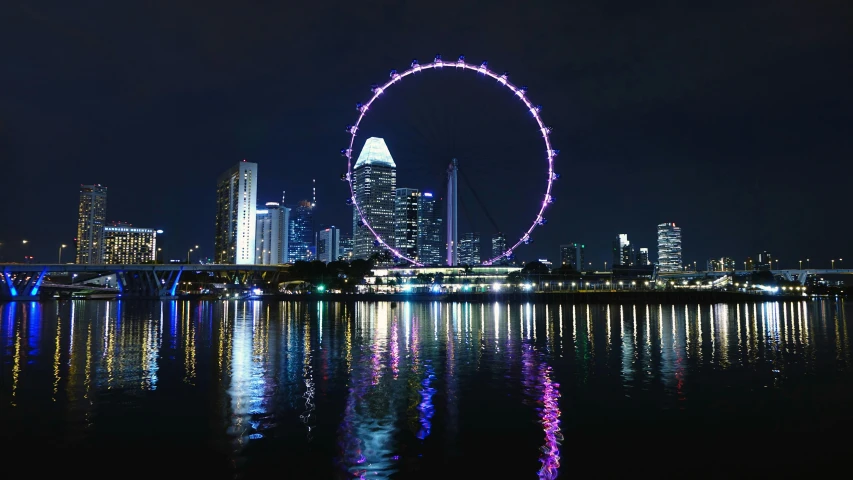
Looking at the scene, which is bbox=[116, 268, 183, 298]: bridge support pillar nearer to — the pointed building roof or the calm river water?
the pointed building roof

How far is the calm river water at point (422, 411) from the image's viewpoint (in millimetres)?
11945

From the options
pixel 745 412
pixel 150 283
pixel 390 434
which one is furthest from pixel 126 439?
pixel 150 283

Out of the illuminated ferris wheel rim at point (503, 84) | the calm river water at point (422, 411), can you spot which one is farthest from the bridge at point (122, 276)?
the calm river water at point (422, 411)

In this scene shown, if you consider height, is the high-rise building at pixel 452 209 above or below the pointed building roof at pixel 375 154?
below

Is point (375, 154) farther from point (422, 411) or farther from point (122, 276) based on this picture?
point (422, 411)

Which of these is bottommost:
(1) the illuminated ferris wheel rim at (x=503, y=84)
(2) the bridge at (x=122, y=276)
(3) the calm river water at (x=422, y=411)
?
(3) the calm river water at (x=422, y=411)

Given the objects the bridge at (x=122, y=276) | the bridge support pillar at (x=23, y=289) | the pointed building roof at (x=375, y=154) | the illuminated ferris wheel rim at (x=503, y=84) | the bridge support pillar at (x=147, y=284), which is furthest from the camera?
the pointed building roof at (x=375, y=154)

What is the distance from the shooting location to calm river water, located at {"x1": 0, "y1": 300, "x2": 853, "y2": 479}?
1195 cm

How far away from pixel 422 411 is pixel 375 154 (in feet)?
489

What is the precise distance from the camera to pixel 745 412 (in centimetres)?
1661

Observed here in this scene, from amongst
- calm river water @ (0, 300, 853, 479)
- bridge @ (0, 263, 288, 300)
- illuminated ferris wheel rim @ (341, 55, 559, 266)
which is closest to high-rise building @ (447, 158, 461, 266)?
illuminated ferris wheel rim @ (341, 55, 559, 266)

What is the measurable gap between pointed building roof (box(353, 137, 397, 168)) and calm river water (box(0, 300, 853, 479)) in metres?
132

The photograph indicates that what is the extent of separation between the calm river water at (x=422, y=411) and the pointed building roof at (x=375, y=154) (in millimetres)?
131911

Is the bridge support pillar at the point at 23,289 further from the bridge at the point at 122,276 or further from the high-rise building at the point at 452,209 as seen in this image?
the high-rise building at the point at 452,209
